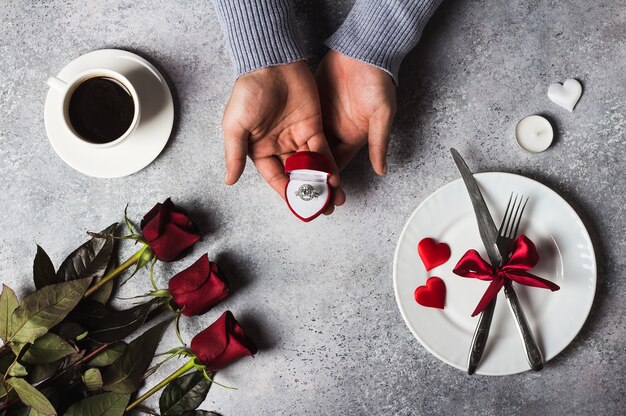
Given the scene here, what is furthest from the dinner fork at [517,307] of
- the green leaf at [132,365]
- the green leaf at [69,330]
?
the green leaf at [69,330]

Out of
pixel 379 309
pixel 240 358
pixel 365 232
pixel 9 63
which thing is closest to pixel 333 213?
pixel 365 232

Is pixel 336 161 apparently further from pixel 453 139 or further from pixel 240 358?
pixel 240 358

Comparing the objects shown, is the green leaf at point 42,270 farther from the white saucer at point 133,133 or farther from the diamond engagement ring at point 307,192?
the diamond engagement ring at point 307,192

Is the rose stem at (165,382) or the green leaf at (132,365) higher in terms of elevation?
the green leaf at (132,365)

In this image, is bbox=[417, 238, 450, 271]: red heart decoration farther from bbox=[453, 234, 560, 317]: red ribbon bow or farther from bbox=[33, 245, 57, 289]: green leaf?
bbox=[33, 245, 57, 289]: green leaf

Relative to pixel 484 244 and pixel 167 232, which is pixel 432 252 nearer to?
pixel 484 244
